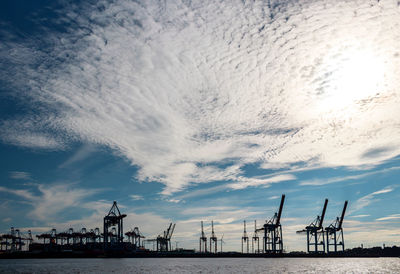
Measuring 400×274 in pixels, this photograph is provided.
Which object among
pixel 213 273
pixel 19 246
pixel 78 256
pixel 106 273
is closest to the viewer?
pixel 106 273

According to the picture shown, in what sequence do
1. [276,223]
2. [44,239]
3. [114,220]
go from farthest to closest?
[44,239] → [276,223] → [114,220]

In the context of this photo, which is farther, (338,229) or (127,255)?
(338,229)

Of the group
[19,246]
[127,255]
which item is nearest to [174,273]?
[127,255]

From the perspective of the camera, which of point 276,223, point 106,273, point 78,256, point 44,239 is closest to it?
point 106,273

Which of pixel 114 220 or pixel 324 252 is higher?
pixel 114 220

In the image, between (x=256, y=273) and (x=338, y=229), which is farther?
(x=338, y=229)

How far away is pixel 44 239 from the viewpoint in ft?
564

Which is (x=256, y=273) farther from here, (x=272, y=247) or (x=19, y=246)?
(x=19, y=246)

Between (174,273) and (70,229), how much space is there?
135656mm

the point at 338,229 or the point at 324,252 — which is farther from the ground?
the point at 338,229

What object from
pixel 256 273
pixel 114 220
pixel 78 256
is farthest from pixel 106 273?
pixel 78 256

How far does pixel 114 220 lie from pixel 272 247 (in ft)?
259

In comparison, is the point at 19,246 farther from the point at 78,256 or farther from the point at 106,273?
the point at 106,273

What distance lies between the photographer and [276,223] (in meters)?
160
